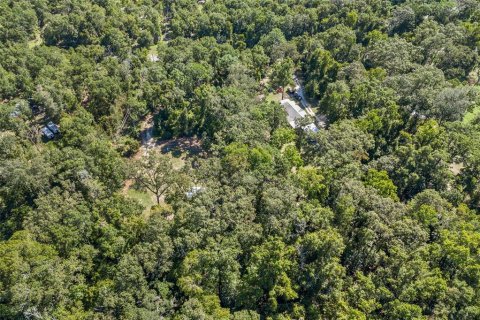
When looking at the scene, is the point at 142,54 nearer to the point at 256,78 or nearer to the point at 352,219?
the point at 256,78

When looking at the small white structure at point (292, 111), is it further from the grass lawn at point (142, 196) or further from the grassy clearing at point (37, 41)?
the grassy clearing at point (37, 41)

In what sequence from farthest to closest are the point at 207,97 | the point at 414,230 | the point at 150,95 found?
the point at 150,95
the point at 207,97
the point at 414,230

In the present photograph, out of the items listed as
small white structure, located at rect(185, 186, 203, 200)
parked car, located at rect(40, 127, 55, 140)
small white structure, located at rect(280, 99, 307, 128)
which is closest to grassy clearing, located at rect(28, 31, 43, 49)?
parked car, located at rect(40, 127, 55, 140)

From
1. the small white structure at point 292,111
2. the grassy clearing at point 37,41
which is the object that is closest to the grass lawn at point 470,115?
the small white structure at point 292,111

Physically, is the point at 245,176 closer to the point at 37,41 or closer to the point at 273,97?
the point at 273,97

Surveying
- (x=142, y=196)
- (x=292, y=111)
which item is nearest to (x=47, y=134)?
(x=142, y=196)

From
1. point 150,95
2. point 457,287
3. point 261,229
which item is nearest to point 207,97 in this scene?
point 150,95

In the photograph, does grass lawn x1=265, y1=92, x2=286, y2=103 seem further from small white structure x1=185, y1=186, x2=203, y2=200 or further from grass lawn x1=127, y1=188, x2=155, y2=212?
small white structure x1=185, y1=186, x2=203, y2=200

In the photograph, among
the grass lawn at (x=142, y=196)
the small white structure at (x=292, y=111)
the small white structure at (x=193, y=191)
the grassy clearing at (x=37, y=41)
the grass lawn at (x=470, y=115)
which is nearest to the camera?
the small white structure at (x=193, y=191)
